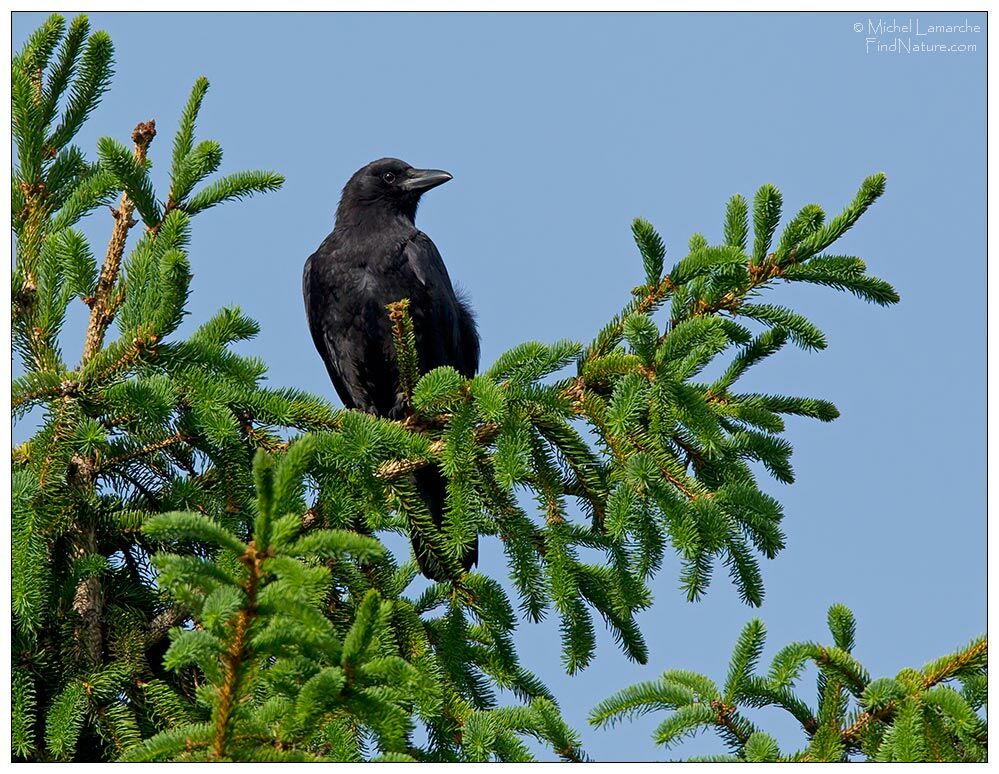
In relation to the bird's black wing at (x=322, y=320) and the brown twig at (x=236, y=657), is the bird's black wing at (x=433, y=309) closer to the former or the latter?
the bird's black wing at (x=322, y=320)

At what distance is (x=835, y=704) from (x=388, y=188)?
429 cm

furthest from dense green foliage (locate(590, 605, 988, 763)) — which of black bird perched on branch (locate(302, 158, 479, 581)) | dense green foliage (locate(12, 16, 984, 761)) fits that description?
black bird perched on branch (locate(302, 158, 479, 581))

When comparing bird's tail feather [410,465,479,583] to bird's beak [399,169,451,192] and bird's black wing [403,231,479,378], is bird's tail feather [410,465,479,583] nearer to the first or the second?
bird's black wing [403,231,479,378]

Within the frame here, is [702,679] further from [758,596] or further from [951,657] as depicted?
[951,657]

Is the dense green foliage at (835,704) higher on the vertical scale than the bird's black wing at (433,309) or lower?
lower

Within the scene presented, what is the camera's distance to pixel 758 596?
334 centimetres

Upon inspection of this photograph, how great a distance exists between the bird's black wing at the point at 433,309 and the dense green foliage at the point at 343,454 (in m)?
2.30

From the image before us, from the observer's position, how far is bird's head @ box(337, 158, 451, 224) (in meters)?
6.57

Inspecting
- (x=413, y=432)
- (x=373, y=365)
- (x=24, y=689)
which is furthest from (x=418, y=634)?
(x=373, y=365)

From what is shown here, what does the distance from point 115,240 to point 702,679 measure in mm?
2138

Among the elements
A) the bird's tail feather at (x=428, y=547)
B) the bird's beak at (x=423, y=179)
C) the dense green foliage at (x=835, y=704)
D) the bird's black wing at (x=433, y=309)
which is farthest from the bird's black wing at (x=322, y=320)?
the dense green foliage at (x=835, y=704)

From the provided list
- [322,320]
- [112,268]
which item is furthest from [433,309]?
[112,268]

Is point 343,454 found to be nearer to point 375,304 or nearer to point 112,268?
point 112,268

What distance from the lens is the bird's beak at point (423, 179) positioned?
263 inches
